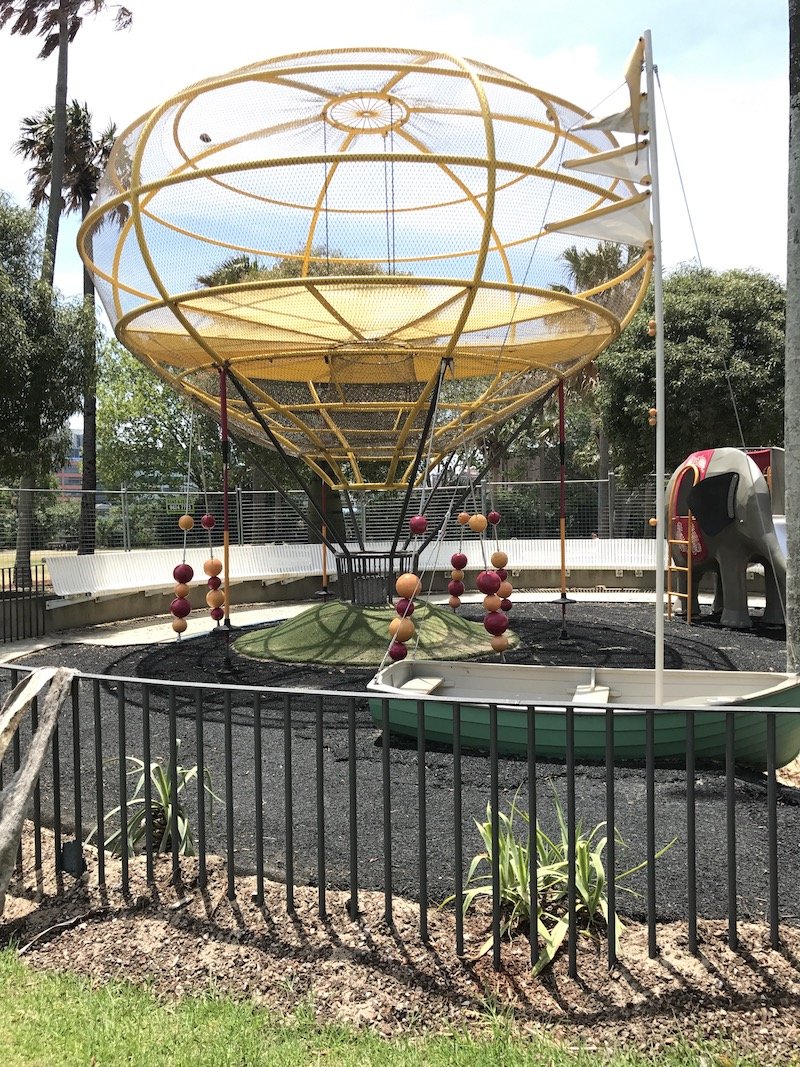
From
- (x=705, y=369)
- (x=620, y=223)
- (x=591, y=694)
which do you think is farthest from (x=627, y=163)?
(x=705, y=369)

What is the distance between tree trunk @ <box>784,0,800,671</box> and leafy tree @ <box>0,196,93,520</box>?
1250 centimetres

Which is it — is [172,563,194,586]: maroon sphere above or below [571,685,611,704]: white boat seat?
above

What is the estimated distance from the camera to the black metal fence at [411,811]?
3.49 meters

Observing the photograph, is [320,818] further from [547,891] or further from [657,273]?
[657,273]

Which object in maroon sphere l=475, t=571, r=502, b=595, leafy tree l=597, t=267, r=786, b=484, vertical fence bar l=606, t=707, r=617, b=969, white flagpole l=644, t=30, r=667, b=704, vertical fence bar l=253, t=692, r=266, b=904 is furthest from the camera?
leafy tree l=597, t=267, r=786, b=484

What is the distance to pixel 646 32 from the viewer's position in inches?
229

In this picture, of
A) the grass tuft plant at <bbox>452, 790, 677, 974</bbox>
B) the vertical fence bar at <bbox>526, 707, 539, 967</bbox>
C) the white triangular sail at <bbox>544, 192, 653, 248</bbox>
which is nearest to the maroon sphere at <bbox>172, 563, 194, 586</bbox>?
the white triangular sail at <bbox>544, 192, 653, 248</bbox>

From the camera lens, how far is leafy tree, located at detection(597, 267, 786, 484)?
22.7 meters

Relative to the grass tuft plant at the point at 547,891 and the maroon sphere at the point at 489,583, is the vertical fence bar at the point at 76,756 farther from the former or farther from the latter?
the maroon sphere at the point at 489,583

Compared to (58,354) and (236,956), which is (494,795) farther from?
(58,354)

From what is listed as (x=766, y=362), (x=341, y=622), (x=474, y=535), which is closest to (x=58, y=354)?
(x=341, y=622)

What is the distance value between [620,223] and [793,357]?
1.83 m

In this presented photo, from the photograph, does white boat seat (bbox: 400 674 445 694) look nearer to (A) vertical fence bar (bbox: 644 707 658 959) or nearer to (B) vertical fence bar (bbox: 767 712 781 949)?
(A) vertical fence bar (bbox: 644 707 658 959)

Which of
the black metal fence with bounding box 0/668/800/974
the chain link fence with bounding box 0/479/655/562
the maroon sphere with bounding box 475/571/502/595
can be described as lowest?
the black metal fence with bounding box 0/668/800/974
